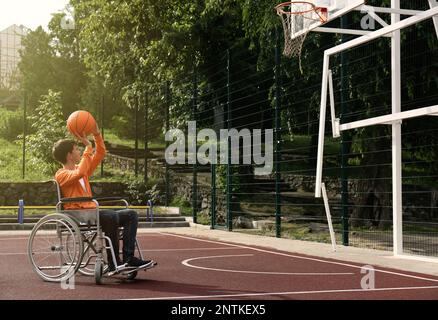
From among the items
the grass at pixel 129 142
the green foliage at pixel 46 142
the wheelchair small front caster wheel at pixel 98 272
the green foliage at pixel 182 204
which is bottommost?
the wheelchair small front caster wheel at pixel 98 272

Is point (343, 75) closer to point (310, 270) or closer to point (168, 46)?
point (310, 270)

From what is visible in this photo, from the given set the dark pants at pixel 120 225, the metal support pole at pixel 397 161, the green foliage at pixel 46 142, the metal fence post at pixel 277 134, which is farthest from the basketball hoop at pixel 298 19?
the green foliage at pixel 46 142

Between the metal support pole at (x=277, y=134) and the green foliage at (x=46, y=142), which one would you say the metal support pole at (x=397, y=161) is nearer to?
the metal support pole at (x=277, y=134)

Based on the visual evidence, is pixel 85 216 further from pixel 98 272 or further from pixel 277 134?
pixel 277 134

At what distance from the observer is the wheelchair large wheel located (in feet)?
22.9

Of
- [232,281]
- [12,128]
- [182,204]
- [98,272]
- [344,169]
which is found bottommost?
[232,281]

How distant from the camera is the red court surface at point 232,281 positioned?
6418mm

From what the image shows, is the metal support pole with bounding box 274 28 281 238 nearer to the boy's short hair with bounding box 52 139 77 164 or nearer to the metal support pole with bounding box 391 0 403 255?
the metal support pole with bounding box 391 0 403 255

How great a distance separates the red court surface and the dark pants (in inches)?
13.8

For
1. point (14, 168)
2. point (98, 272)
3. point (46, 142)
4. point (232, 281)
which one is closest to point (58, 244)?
point (98, 272)

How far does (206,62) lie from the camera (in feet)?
71.6

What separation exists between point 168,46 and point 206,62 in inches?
51.3

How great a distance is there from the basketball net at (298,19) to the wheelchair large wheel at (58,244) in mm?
5194

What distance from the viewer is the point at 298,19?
37.5 feet
